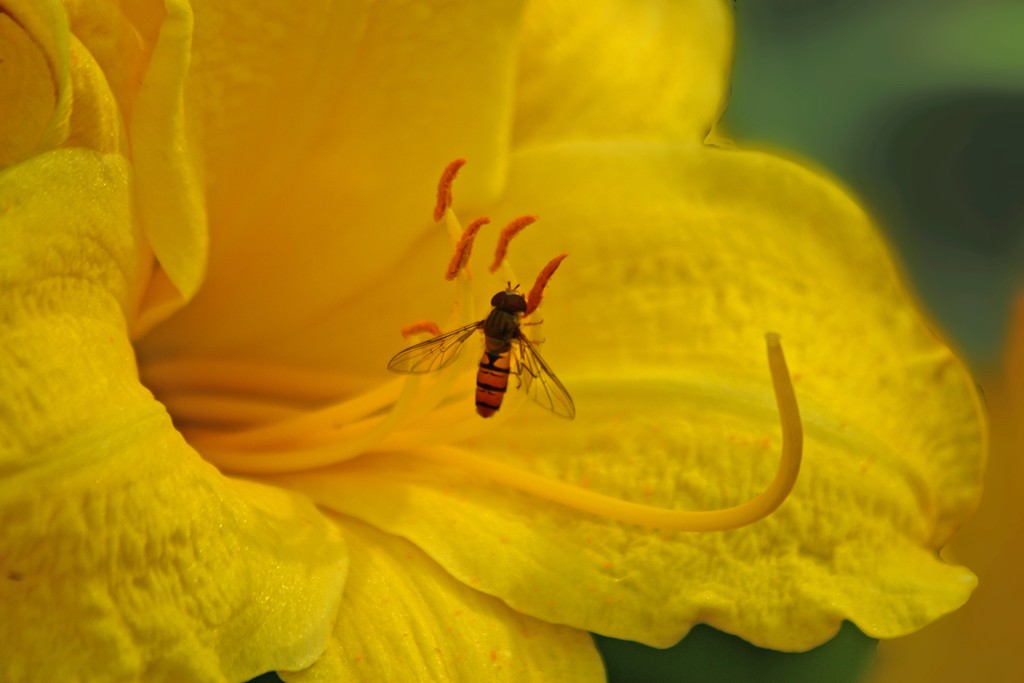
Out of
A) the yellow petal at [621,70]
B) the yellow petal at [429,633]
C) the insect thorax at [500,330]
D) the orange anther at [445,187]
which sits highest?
the yellow petal at [621,70]

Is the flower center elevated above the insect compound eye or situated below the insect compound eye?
below

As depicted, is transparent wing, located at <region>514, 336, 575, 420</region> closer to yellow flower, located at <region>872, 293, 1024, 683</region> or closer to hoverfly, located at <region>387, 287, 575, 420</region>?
hoverfly, located at <region>387, 287, 575, 420</region>

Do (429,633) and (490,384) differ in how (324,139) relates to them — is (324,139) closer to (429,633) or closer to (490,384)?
(490,384)

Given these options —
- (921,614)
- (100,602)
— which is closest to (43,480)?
(100,602)

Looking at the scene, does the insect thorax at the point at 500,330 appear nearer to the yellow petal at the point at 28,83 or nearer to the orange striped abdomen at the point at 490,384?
the orange striped abdomen at the point at 490,384

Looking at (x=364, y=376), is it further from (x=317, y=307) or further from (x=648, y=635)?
(x=648, y=635)

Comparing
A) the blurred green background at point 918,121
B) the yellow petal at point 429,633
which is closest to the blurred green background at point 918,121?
the blurred green background at point 918,121

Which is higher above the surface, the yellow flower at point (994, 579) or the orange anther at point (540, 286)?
the orange anther at point (540, 286)

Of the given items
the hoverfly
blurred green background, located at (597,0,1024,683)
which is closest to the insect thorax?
the hoverfly
